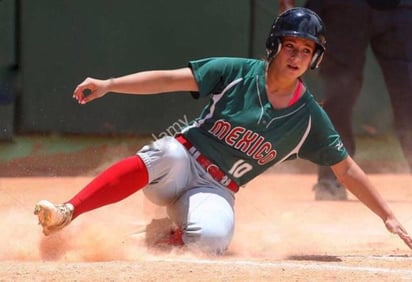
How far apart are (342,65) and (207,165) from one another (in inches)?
104

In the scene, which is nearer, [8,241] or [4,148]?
[8,241]

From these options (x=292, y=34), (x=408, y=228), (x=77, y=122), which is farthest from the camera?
(x=77, y=122)

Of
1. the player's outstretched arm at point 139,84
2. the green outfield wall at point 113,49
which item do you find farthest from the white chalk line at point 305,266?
the green outfield wall at point 113,49

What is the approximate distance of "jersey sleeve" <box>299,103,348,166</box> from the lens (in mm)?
3789

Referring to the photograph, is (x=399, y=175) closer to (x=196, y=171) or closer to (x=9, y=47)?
(x=9, y=47)

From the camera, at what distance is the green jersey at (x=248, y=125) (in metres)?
3.71

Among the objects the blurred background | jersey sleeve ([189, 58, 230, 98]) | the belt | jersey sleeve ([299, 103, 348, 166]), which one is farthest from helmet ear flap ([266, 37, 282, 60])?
the blurred background

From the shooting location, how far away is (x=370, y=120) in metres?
6.73

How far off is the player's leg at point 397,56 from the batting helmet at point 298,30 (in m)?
2.55

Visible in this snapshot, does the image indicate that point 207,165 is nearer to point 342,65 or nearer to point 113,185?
point 113,185

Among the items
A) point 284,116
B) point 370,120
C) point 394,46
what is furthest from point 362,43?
point 284,116

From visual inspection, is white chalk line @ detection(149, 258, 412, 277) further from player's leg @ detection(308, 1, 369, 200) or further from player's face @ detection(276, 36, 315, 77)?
player's leg @ detection(308, 1, 369, 200)

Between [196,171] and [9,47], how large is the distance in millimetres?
2826

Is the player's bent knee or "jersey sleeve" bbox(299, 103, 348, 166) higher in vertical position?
"jersey sleeve" bbox(299, 103, 348, 166)
